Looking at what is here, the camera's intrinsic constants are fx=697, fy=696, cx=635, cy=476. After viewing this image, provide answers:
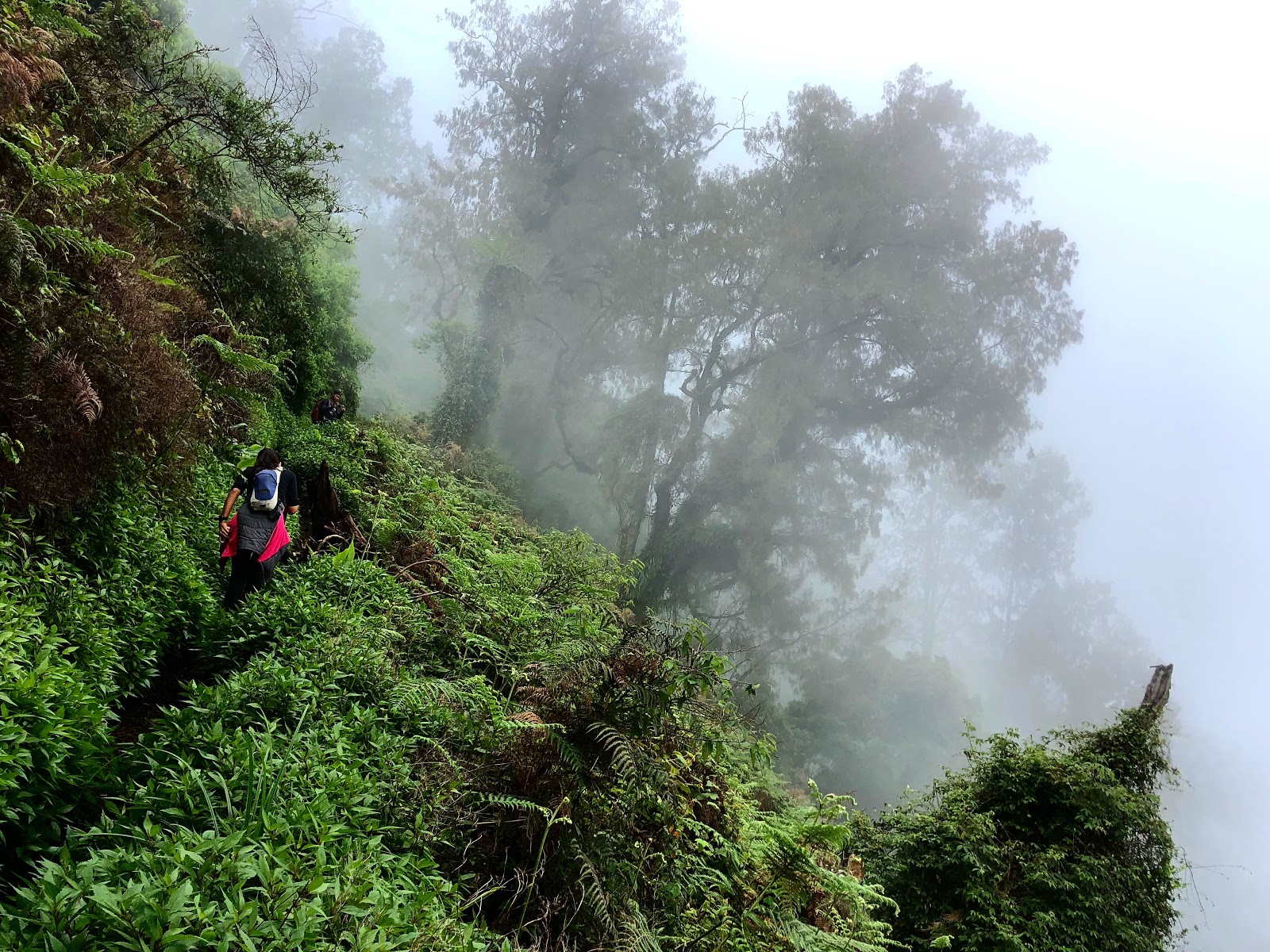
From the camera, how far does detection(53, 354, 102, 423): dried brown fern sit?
496 centimetres

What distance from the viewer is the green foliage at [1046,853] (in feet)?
21.4

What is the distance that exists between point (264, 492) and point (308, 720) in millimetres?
2306

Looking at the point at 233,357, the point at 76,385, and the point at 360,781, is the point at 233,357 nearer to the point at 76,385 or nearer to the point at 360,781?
the point at 76,385

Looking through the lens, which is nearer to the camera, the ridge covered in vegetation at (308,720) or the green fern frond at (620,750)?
the ridge covered in vegetation at (308,720)

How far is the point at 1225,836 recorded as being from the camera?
198ft

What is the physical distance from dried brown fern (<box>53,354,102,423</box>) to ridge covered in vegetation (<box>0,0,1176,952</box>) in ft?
0.08

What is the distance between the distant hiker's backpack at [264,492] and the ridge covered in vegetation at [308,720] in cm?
67

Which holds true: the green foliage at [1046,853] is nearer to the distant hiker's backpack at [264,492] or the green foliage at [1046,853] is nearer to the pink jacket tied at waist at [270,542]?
the pink jacket tied at waist at [270,542]

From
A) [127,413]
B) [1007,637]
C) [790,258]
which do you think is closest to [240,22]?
[790,258]

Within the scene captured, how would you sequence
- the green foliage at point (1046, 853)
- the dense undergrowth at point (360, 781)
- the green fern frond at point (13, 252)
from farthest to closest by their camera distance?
the green foliage at point (1046, 853) < the green fern frond at point (13, 252) < the dense undergrowth at point (360, 781)

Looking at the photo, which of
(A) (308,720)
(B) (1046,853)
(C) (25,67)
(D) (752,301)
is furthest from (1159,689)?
(D) (752,301)

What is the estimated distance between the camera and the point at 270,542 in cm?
555

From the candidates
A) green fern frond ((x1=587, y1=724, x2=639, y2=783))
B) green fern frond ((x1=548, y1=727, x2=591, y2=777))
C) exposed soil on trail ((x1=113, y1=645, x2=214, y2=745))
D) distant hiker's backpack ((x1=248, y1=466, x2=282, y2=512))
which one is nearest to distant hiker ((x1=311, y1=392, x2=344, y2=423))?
distant hiker's backpack ((x1=248, y1=466, x2=282, y2=512))

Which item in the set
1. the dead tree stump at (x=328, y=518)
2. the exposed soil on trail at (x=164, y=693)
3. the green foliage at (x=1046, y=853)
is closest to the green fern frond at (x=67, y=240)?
the dead tree stump at (x=328, y=518)
